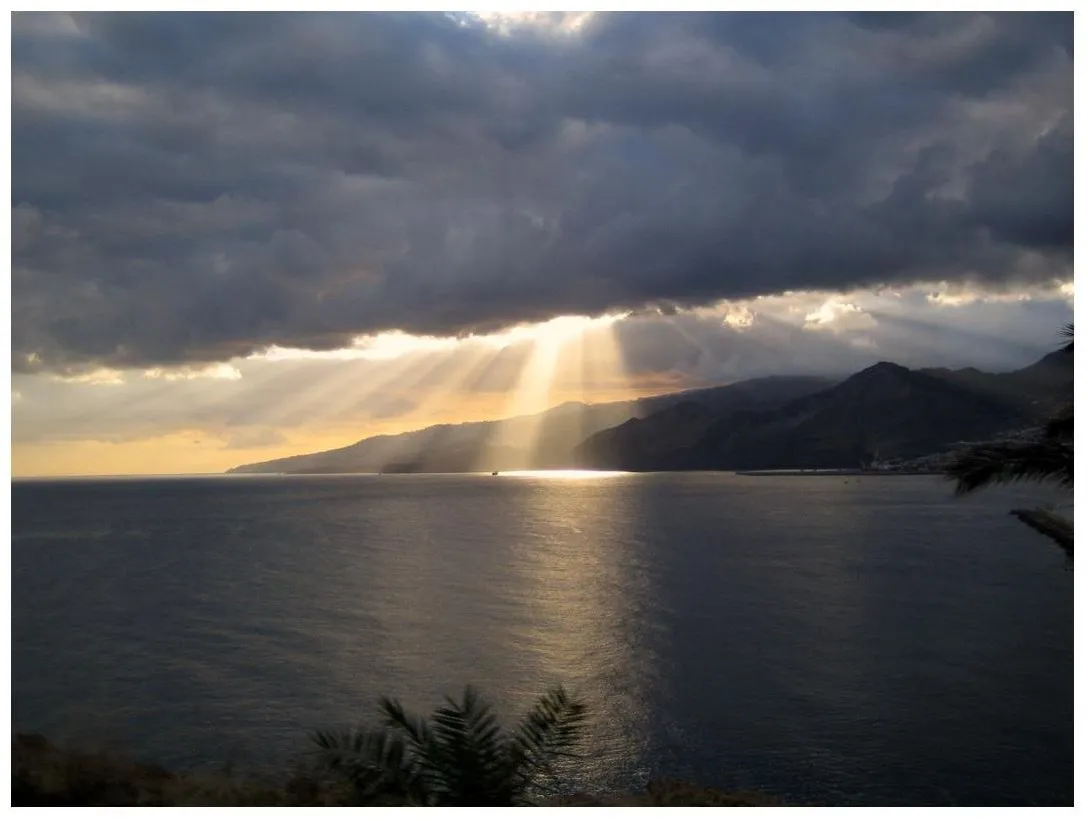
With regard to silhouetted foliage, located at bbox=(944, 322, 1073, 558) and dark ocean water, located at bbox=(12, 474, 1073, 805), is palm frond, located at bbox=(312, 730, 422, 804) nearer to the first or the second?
silhouetted foliage, located at bbox=(944, 322, 1073, 558)

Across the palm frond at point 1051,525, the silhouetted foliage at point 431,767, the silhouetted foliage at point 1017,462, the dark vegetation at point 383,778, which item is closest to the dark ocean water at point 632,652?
the palm frond at point 1051,525

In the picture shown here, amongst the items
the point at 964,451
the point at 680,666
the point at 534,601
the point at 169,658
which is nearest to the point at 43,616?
the point at 169,658

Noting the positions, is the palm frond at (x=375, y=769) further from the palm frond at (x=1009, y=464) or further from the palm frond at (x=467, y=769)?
the palm frond at (x=1009, y=464)

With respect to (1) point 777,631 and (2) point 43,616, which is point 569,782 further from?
(2) point 43,616

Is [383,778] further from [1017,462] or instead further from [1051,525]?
[1051,525]

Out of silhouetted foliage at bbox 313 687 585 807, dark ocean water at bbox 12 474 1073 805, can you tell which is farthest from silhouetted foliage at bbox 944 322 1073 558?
dark ocean water at bbox 12 474 1073 805
